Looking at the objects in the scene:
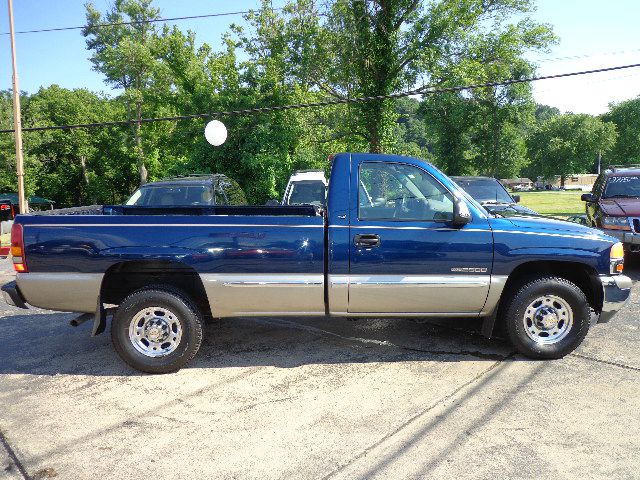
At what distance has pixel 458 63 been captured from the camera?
23.3 m

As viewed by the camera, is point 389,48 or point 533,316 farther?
point 389,48

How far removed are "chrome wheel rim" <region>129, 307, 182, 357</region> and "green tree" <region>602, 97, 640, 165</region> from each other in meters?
79.2

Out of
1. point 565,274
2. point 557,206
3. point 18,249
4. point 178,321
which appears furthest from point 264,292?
point 557,206

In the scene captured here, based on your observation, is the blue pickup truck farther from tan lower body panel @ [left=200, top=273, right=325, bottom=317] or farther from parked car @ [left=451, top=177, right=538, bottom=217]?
parked car @ [left=451, top=177, right=538, bottom=217]

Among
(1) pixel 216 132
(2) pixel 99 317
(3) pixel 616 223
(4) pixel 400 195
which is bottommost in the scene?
(2) pixel 99 317

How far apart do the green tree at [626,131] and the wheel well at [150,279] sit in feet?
259

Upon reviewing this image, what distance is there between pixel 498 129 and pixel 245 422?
48.6 m

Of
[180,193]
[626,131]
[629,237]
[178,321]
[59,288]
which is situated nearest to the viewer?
[59,288]

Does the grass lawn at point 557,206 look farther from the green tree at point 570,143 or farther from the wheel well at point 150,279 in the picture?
the green tree at point 570,143

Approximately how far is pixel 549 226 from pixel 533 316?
86 cm

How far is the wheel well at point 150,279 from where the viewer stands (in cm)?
443

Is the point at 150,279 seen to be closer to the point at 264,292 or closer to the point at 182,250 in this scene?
the point at 182,250

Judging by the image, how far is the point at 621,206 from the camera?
27.6ft

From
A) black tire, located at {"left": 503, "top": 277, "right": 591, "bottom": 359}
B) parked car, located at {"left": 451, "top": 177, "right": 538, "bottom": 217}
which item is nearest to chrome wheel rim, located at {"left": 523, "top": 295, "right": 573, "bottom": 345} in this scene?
black tire, located at {"left": 503, "top": 277, "right": 591, "bottom": 359}
